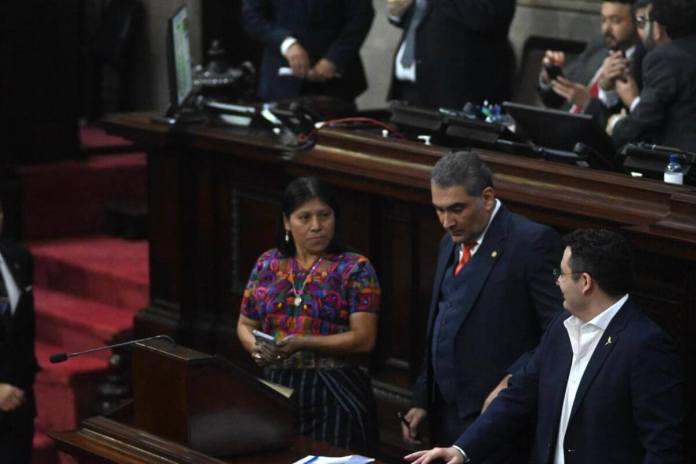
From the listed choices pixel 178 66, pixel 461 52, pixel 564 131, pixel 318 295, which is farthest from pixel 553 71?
pixel 318 295

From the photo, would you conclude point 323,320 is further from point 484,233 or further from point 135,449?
point 135,449

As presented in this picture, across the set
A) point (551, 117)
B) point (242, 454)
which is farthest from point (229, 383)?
point (551, 117)

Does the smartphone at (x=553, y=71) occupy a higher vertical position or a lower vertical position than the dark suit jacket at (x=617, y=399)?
higher

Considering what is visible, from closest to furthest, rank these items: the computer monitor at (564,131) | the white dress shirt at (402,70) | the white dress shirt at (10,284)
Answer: the computer monitor at (564,131)
the white dress shirt at (10,284)
the white dress shirt at (402,70)

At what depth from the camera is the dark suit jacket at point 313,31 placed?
7.35 metres

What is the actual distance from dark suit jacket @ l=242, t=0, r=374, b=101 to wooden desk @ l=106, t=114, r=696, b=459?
69 cm

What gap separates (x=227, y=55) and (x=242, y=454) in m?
5.37

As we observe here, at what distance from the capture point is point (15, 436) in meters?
5.47

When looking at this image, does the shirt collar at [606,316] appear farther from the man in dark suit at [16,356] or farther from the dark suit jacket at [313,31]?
the dark suit jacket at [313,31]

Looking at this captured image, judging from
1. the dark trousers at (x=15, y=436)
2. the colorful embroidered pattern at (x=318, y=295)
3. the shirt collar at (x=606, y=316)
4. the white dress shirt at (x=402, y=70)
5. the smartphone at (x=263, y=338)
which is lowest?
the dark trousers at (x=15, y=436)

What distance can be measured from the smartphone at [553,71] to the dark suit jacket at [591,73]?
0.15m

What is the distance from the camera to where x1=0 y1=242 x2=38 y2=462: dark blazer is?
5.45 m

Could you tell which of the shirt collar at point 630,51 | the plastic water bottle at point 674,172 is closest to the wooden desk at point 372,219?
the plastic water bottle at point 674,172

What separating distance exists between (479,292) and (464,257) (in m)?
0.13
